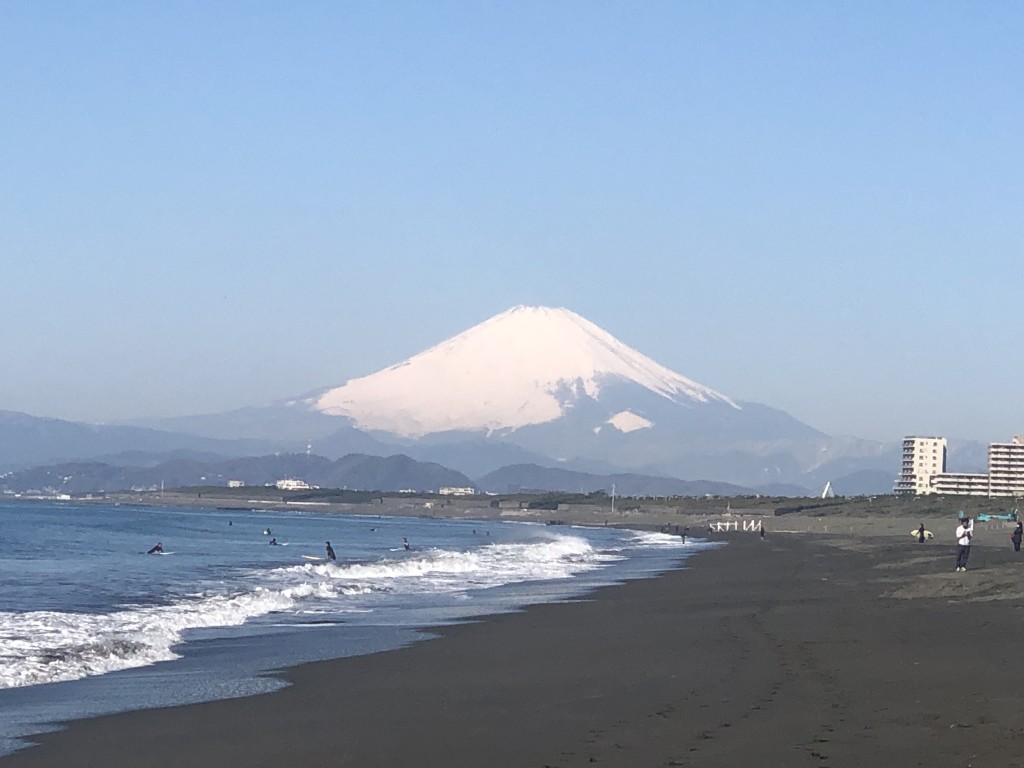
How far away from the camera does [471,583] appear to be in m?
33.2

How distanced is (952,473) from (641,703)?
180219 millimetres

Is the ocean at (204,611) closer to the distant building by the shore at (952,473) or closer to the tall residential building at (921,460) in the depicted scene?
the distant building by the shore at (952,473)

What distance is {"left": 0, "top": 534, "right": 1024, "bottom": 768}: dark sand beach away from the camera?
9.34 meters

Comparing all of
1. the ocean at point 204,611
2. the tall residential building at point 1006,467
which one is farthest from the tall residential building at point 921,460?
the ocean at point 204,611

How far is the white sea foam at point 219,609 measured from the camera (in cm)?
1529

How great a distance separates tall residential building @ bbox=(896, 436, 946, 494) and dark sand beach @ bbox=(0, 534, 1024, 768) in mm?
173228

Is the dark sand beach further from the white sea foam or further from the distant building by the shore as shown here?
the distant building by the shore

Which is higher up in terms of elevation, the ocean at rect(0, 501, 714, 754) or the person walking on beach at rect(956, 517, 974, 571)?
the person walking on beach at rect(956, 517, 974, 571)

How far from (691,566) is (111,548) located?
2124 cm

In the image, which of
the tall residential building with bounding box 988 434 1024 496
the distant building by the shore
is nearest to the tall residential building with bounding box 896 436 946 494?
the distant building by the shore

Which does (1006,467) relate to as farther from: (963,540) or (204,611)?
(204,611)

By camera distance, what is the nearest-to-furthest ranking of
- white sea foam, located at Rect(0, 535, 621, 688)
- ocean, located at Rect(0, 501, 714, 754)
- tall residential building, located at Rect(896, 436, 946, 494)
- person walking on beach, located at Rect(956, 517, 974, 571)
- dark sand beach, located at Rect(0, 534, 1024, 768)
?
1. dark sand beach, located at Rect(0, 534, 1024, 768)
2. ocean, located at Rect(0, 501, 714, 754)
3. white sea foam, located at Rect(0, 535, 621, 688)
4. person walking on beach, located at Rect(956, 517, 974, 571)
5. tall residential building, located at Rect(896, 436, 946, 494)

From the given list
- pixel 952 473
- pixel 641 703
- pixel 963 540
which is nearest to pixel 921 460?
pixel 952 473

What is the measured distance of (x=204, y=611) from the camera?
72.5ft
